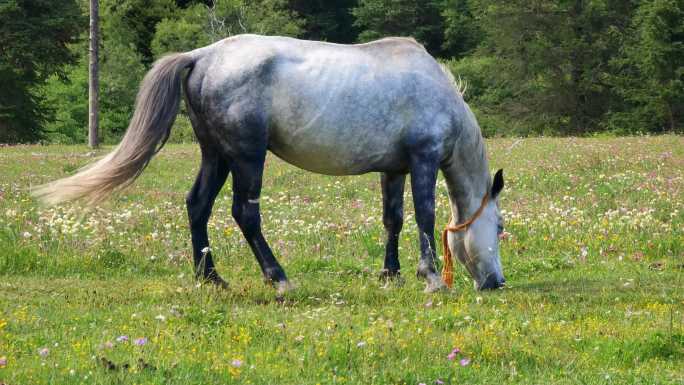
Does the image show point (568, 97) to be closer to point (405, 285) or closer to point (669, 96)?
point (669, 96)

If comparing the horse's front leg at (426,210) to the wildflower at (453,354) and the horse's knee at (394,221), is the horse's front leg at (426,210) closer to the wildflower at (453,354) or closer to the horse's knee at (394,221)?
the horse's knee at (394,221)

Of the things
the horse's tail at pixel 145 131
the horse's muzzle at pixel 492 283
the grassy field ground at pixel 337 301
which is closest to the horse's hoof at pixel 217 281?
the grassy field ground at pixel 337 301

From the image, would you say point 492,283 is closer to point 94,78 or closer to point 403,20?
point 94,78

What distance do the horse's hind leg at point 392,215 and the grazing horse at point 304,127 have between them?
0.29 meters

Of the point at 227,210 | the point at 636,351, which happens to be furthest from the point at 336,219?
the point at 636,351

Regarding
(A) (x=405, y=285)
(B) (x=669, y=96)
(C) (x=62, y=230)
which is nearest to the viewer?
(A) (x=405, y=285)

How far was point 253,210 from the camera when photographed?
8.91 metres

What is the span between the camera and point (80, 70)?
185ft

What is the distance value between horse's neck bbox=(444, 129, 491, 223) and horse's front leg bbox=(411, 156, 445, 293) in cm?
47

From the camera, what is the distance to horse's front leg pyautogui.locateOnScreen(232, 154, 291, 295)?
28.9 feet

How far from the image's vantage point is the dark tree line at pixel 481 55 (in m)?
41.8

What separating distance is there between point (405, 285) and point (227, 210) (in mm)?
5752

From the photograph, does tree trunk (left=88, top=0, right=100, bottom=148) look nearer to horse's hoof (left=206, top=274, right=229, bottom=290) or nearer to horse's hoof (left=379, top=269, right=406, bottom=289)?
horse's hoof (left=379, top=269, right=406, bottom=289)

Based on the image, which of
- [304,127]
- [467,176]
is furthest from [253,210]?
[467,176]
